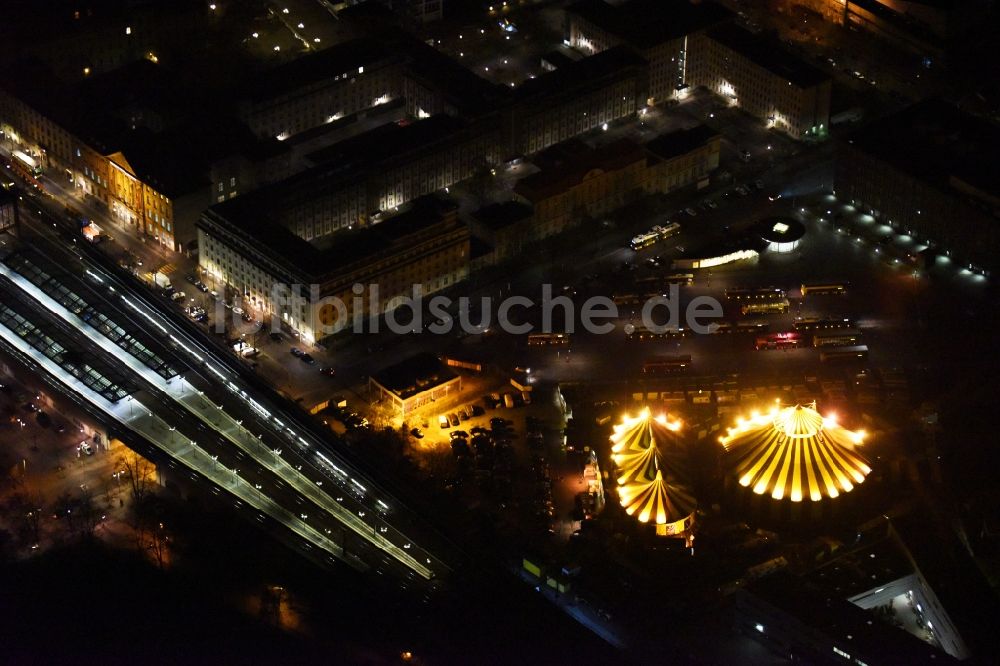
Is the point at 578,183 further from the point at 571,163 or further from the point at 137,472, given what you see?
the point at 137,472

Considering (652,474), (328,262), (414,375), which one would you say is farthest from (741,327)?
(328,262)

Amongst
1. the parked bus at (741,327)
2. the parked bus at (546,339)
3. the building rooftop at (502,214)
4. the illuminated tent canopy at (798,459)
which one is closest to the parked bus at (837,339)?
the parked bus at (741,327)

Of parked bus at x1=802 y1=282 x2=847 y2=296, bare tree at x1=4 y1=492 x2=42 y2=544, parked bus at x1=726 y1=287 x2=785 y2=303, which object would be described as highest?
parked bus at x1=802 y1=282 x2=847 y2=296

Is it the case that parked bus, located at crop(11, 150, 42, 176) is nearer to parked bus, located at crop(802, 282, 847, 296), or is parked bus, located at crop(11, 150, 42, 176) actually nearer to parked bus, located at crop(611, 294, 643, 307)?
parked bus, located at crop(611, 294, 643, 307)

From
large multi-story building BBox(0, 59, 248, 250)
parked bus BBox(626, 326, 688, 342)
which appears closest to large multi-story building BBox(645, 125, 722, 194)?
parked bus BBox(626, 326, 688, 342)

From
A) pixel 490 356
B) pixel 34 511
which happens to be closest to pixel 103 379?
pixel 34 511

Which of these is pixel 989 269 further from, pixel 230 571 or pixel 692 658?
pixel 230 571

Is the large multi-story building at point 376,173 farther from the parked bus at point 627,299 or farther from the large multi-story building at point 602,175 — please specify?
the parked bus at point 627,299
